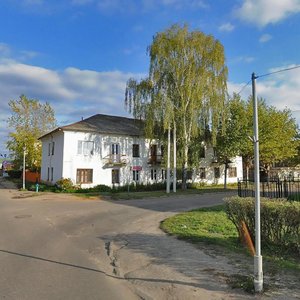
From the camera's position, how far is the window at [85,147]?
33.9 metres

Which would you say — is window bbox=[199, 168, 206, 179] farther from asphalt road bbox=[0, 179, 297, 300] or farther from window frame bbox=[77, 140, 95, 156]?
Answer: asphalt road bbox=[0, 179, 297, 300]

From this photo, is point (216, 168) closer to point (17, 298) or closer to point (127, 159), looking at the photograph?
point (127, 159)

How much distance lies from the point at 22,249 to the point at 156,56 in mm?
25198

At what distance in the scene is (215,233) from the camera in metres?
10.7

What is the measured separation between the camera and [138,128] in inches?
1542

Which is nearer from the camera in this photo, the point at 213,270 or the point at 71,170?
the point at 213,270

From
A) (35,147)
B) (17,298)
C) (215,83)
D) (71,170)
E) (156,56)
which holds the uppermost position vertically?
(156,56)

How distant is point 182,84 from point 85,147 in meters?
11.8

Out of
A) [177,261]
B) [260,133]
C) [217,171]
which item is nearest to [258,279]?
[177,261]

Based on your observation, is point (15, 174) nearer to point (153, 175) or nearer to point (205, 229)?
point (153, 175)

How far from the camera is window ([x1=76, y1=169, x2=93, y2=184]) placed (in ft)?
111

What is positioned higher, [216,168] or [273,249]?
[216,168]

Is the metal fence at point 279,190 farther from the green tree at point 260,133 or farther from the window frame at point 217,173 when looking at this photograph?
the window frame at point 217,173

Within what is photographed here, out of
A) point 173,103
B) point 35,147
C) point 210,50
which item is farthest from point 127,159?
point 35,147
